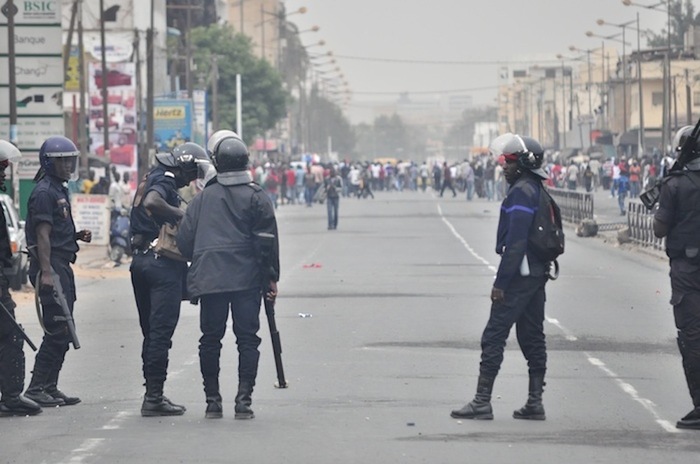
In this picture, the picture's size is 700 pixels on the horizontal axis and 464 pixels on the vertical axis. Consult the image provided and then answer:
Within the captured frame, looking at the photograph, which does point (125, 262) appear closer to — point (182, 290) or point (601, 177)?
point (182, 290)

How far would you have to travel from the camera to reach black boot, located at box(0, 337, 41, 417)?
1107 centimetres

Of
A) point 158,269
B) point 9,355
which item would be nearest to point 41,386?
point 9,355

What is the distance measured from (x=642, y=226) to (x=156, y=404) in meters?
28.0

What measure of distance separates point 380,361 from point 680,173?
4.23 m

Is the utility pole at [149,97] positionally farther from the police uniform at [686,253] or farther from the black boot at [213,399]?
the police uniform at [686,253]

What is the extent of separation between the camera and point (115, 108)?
59719mm

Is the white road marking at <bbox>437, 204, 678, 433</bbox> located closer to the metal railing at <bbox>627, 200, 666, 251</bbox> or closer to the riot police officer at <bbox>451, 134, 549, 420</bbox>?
the riot police officer at <bbox>451, 134, 549, 420</bbox>

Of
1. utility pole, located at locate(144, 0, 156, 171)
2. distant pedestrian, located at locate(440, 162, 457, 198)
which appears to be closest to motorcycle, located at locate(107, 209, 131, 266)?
utility pole, located at locate(144, 0, 156, 171)

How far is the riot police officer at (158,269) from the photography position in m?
10.9

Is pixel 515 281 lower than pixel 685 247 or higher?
lower

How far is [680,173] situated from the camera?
10.9m

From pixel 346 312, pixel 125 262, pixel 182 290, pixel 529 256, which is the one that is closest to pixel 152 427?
pixel 182 290

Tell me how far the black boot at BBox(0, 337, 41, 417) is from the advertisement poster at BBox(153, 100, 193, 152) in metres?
47.8

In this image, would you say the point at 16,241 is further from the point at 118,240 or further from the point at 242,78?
the point at 242,78
